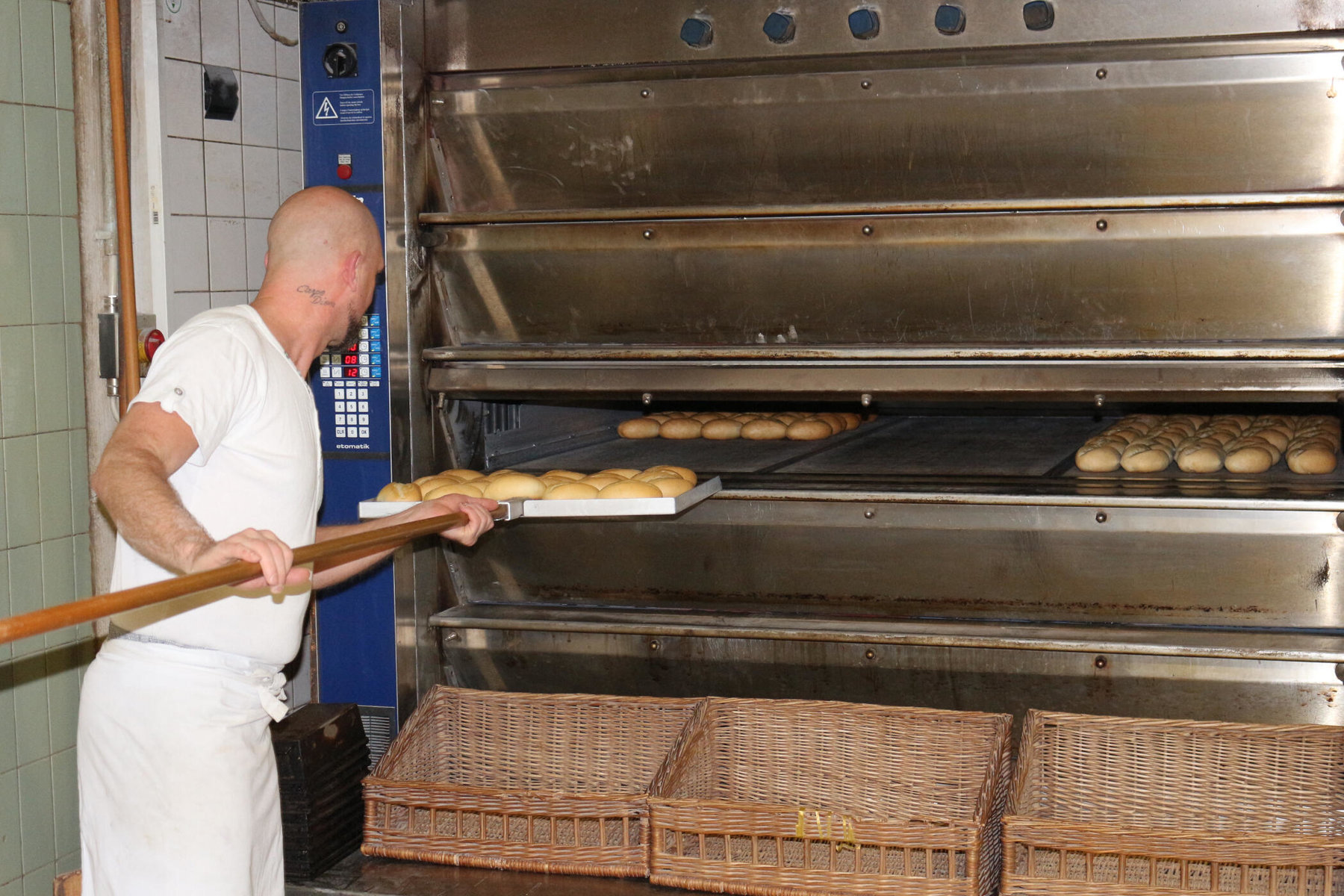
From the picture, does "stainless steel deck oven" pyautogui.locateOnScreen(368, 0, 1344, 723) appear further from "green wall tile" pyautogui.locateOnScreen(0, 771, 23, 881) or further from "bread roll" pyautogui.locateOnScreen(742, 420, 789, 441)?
"green wall tile" pyautogui.locateOnScreen(0, 771, 23, 881)

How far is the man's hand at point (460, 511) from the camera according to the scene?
2521 mm

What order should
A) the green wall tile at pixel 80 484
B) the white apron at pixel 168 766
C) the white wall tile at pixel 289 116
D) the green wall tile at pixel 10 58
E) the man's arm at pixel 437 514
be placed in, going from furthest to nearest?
the white wall tile at pixel 289 116 → the green wall tile at pixel 80 484 → the green wall tile at pixel 10 58 → the man's arm at pixel 437 514 → the white apron at pixel 168 766

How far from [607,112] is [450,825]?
5.15 feet

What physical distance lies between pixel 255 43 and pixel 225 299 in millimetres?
615

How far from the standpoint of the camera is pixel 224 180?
3.16 m

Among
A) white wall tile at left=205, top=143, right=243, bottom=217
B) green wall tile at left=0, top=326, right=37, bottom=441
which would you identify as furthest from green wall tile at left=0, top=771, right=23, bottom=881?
A: white wall tile at left=205, top=143, right=243, bottom=217

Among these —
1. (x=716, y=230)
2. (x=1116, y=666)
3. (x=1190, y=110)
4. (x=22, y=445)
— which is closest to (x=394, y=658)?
(x=22, y=445)

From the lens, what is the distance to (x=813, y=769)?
2.96 metres

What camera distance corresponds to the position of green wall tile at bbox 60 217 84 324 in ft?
9.95

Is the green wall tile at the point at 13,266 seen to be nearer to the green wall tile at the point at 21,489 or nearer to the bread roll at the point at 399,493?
the green wall tile at the point at 21,489

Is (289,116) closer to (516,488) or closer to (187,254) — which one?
(187,254)

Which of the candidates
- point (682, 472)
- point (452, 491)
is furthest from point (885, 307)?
point (452, 491)

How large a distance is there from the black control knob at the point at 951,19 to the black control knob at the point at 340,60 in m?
1.32

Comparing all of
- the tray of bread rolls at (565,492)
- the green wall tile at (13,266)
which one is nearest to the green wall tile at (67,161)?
the green wall tile at (13,266)
